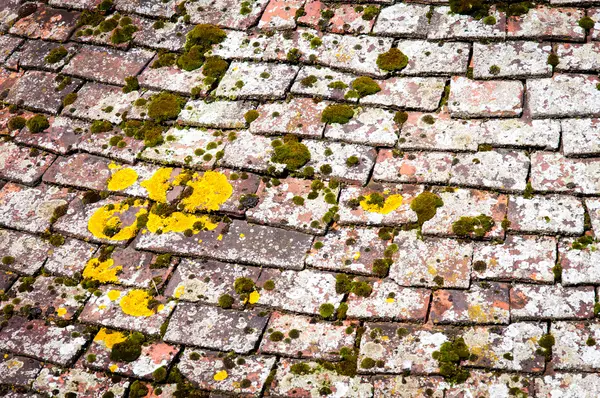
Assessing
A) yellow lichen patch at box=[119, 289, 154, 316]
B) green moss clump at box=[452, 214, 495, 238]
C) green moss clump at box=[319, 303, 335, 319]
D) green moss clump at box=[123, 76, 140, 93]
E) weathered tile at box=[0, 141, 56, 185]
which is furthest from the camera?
green moss clump at box=[123, 76, 140, 93]

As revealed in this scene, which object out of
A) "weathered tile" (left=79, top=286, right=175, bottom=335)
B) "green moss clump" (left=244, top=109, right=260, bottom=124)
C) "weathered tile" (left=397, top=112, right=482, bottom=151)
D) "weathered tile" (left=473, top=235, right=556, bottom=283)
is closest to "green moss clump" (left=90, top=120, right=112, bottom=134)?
"green moss clump" (left=244, top=109, right=260, bottom=124)

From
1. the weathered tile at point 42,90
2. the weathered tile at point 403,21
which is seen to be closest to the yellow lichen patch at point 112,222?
the weathered tile at point 42,90

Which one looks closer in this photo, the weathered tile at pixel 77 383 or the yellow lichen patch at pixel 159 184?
the weathered tile at pixel 77 383

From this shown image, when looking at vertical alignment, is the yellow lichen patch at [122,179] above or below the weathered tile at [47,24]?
below

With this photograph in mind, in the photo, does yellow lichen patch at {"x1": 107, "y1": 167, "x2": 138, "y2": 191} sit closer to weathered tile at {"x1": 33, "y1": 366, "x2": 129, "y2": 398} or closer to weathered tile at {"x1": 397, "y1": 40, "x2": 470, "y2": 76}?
weathered tile at {"x1": 33, "y1": 366, "x2": 129, "y2": 398}

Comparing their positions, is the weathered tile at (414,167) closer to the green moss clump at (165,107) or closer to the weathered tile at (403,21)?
the weathered tile at (403,21)

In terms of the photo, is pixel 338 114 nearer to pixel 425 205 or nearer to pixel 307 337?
pixel 425 205

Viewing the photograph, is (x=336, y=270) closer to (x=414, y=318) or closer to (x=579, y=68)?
(x=414, y=318)

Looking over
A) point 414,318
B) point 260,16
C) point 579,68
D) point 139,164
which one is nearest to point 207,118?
point 139,164
